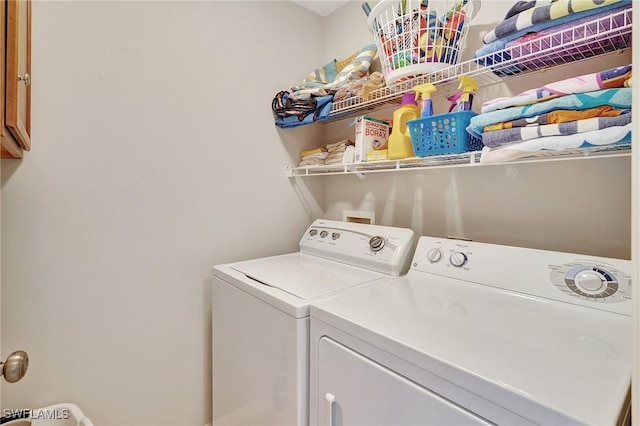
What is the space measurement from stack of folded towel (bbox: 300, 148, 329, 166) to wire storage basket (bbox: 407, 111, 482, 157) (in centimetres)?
67

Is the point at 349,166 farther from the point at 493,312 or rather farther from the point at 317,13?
the point at 317,13

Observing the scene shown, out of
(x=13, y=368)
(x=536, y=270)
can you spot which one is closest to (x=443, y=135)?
(x=536, y=270)

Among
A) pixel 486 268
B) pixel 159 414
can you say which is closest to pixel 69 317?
pixel 159 414

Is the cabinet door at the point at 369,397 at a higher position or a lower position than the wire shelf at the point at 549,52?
lower

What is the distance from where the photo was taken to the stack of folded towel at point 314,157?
1.78 metres

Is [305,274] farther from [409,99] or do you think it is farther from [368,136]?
[409,99]

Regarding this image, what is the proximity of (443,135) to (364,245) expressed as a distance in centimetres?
60

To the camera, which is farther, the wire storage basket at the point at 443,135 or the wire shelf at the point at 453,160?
the wire storage basket at the point at 443,135

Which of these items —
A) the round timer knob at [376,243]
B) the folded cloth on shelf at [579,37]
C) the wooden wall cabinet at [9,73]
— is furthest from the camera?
the round timer knob at [376,243]

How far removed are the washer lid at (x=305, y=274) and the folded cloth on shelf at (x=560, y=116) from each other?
2.32 ft

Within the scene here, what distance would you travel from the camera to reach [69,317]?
1.25 m

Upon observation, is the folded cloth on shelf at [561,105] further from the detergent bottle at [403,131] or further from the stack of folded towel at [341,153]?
the stack of folded towel at [341,153]

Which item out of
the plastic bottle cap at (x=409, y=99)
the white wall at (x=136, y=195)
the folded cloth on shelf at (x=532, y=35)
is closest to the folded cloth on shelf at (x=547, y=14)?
the folded cloth on shelf at (x=532, y=35)

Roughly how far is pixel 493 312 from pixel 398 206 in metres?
0.83
